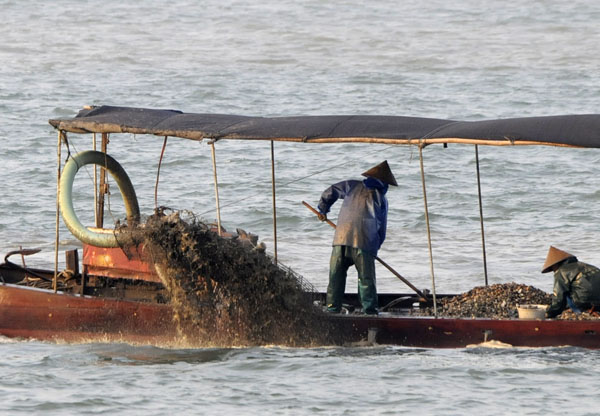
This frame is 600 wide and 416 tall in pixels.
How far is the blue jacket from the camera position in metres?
10.3

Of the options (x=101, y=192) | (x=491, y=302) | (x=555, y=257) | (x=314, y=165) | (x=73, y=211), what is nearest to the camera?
(x=555, y=257)

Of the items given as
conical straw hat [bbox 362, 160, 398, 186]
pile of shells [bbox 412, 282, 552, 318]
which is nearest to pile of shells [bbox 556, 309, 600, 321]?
pile of shells [bbox 412, 282, 552, 318]

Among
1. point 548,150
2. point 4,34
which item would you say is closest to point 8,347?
point 548,150

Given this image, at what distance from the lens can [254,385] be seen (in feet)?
30.6

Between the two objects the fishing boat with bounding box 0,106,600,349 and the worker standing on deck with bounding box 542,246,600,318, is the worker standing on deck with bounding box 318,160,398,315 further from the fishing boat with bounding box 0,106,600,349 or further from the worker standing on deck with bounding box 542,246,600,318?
the worker standing on deck with bounding box 542,246,600,318

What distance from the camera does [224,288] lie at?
10047 mm

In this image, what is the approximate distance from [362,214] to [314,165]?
11.5 metres

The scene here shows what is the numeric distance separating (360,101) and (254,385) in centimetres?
1736

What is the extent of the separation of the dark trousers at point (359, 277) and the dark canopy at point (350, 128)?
1.06 m

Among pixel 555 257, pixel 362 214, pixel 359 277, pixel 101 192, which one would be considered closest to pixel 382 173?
pixel 362 214

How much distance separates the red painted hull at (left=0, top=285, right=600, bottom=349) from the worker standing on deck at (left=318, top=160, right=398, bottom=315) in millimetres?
318

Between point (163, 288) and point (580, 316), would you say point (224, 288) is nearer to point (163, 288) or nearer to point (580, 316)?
point (163, 288)

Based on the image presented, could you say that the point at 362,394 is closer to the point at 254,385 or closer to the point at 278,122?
the point at 254,385

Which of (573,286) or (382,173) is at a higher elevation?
(382,173)
